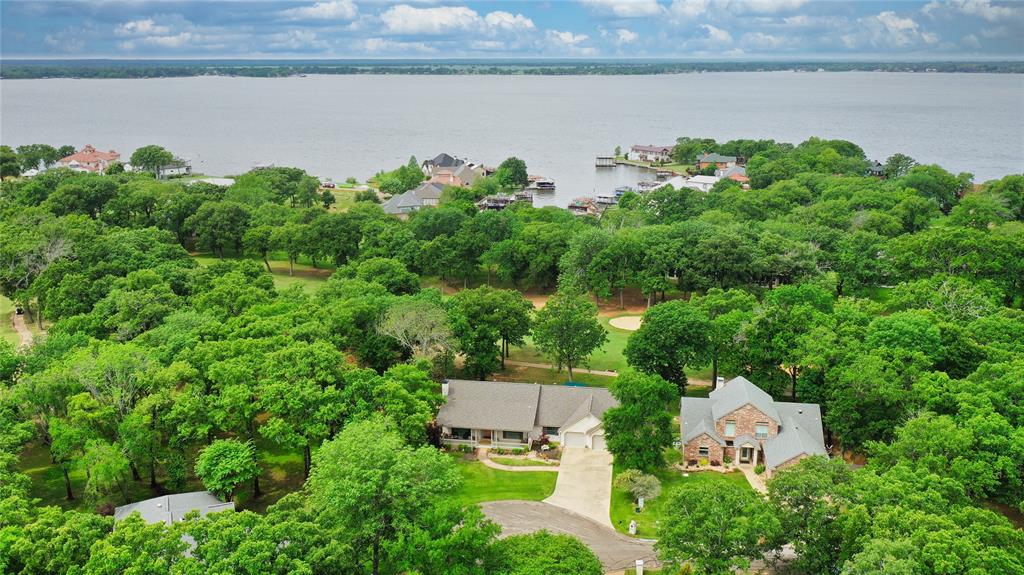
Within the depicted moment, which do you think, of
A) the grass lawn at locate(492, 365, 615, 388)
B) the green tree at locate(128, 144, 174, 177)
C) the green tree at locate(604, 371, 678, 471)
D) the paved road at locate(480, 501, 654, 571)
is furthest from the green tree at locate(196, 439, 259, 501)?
the green tree at locate(128, 144, 174, 177)

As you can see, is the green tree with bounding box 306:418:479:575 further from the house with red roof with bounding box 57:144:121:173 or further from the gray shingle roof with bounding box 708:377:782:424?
the house with red roof with bounding box 57:144:121:173

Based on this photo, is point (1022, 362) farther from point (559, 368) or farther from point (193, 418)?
point (193, 418)

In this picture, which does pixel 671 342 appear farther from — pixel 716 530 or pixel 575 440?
pixel 716 530

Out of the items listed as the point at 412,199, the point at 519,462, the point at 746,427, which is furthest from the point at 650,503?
the point at 412,199

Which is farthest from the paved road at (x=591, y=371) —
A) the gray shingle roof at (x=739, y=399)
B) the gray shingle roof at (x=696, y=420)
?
the gray shingle roof at (x=739, y=399)

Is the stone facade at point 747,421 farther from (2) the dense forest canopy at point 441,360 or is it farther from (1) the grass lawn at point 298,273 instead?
(1) the grass lawn at point 298,273

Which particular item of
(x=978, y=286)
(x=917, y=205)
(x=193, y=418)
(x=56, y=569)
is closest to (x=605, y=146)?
(x=917, y=205)
